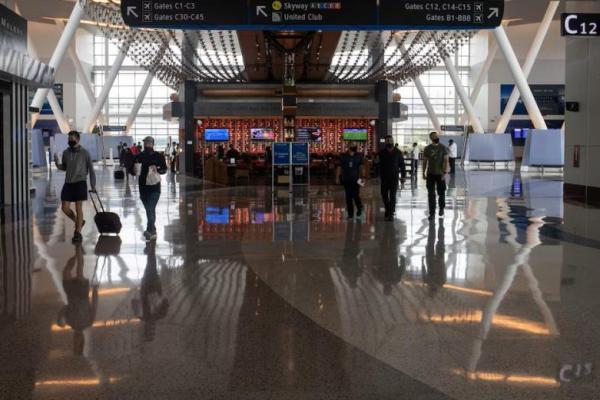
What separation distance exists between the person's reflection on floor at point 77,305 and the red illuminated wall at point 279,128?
32.3 m

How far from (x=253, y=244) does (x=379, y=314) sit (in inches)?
196

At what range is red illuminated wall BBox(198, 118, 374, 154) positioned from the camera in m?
41.3

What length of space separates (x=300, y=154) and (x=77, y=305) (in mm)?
21852

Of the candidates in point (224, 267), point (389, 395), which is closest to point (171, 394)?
point (389, 395)

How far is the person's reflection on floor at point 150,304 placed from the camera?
629 cm

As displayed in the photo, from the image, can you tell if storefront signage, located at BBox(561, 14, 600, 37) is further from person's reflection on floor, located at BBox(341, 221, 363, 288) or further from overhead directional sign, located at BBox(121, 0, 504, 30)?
person's reflection on floor, located at BBox(341, 221, 363, 288)

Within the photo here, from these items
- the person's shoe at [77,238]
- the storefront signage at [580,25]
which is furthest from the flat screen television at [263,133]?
the person's shoe at [77,238]

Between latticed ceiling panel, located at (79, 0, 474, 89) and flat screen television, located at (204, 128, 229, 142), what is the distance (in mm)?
2613

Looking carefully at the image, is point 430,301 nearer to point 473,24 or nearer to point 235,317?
point 235,317

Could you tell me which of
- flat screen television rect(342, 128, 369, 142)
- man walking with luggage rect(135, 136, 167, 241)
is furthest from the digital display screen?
flat screen television rect(342, 128, 369, 142)

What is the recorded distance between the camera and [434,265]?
9461 mm

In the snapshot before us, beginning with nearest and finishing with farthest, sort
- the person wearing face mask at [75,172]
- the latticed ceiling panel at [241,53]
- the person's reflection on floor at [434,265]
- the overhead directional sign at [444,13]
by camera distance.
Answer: the person's reflection on floor at [434,265] < the person wearing face mask at [75,172] < the overhead directional sign at [444,13] < the latticed ceiling panel at [241,53]

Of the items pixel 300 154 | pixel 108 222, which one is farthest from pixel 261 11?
pixel 300 154

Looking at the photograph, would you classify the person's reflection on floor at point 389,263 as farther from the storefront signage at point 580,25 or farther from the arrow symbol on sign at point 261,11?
the storefront signage at point 580,25
